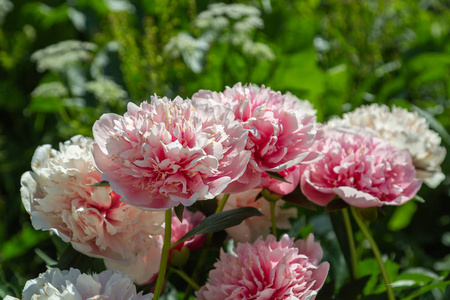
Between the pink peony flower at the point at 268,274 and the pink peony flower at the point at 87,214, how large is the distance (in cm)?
6

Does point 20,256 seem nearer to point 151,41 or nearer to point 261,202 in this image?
point 151,41

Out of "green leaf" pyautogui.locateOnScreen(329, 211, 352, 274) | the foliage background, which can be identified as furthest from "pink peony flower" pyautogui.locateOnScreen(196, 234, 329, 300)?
the foliage background

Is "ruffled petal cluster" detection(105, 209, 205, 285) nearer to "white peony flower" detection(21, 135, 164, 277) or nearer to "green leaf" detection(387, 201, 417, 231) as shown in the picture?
"white peony flower" detection(21, 135, 164, 277)

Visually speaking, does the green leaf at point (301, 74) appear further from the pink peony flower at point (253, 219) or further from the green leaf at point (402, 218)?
the pink peony flower at point (253, 219)

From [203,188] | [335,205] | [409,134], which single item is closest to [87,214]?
[203,188]

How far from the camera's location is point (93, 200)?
42cm

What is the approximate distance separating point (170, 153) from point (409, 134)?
0.32 meters

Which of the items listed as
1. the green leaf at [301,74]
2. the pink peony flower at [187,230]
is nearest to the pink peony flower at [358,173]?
the pink peony flower at [187,230]

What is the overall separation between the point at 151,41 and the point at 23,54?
1.92 feet

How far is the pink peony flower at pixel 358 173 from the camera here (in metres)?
0.48

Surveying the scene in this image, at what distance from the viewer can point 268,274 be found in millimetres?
422

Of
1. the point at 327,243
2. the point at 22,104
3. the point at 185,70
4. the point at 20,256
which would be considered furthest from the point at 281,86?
the point at 22,104

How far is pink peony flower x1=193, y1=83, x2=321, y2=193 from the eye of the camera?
42 centimetres

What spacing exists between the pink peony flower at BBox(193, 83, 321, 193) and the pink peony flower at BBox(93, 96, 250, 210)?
27 millimetres
